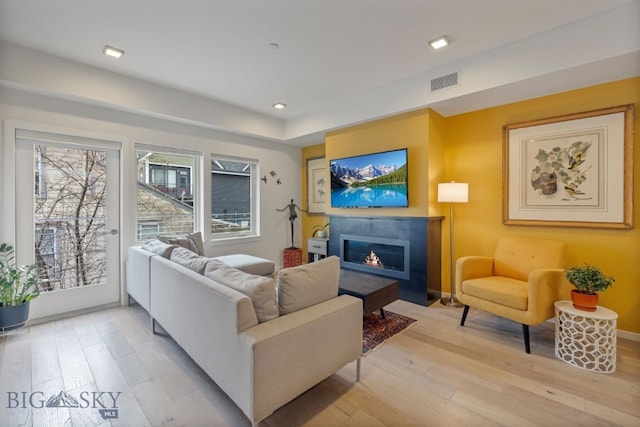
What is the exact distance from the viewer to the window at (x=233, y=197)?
14.7 ft

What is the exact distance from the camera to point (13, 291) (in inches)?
106

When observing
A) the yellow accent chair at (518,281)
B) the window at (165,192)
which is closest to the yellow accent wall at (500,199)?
the yellow accent chair at (518,281)

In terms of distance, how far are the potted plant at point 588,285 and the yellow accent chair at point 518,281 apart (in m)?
0.17

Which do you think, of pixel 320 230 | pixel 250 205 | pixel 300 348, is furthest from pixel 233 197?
pixel 300 348

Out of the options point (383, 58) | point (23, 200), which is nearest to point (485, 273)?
point (383, 58)

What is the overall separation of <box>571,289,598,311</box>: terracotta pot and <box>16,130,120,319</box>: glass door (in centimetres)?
473

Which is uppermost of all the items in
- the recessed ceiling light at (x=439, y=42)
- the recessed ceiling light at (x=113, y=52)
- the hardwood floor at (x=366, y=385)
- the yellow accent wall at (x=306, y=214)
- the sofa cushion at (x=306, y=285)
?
the recessed ceiling light at (x=439, y=42)

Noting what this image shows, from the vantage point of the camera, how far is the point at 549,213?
300 cm

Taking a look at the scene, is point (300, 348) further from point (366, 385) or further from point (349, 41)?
point (349, 41)

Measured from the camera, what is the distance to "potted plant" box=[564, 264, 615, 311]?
215 cm

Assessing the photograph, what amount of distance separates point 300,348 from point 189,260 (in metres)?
1.21

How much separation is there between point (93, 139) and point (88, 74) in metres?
0.69

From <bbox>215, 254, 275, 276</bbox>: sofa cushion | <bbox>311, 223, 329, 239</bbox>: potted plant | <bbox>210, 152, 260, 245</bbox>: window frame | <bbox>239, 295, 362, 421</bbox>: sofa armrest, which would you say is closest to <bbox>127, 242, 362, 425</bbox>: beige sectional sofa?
<bbox>239, 295, 362, 421</bbox>: sofa armrest

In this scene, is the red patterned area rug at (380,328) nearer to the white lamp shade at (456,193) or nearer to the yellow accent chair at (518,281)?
the yellow accent chair at (518,281)
